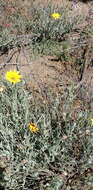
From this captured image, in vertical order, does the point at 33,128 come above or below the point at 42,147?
above

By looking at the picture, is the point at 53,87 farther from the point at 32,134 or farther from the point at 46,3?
the point at 46,3

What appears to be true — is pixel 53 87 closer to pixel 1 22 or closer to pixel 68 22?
pixel 68 22

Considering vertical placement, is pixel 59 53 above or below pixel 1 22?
below

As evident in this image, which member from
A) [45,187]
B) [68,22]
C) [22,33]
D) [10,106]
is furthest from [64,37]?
[45,187]

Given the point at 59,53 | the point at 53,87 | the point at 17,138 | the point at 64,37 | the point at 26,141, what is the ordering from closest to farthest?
the point at 26,141 < the point at 17,138 < the point at 53,87 < the point at 59,53 < the point at 64,37

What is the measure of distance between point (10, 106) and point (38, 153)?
1.44 feet

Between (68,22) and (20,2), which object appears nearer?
(68,22)

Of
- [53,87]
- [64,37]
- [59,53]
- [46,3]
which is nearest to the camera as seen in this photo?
[53,87]

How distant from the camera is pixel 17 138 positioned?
2883 mm

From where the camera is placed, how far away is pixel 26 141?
2.68 metres

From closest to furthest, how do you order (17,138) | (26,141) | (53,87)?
1. (26,141)
2. (17,138)
3. (53,87)

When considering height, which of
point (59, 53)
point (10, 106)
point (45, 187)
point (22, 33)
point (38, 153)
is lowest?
point (45, 187)

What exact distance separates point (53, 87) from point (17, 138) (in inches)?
51.2

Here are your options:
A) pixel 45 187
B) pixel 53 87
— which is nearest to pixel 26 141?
pixel 45 187
